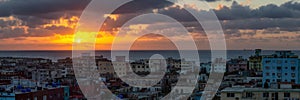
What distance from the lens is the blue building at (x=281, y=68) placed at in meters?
21.3

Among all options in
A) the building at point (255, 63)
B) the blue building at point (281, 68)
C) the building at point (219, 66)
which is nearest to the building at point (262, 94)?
the blue building at point (281, 68)

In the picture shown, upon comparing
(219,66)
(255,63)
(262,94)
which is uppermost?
(255,63)

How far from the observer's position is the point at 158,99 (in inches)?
632

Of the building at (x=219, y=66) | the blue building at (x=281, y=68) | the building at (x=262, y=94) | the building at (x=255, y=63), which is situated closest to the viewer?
the building at (x=262, y=94)

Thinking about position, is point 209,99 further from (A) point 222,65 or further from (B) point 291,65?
(A) point 222,65

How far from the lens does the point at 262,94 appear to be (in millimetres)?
11867

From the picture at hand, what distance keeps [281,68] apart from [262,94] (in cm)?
1022

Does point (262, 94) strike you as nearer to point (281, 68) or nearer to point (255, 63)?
point (281, 68)

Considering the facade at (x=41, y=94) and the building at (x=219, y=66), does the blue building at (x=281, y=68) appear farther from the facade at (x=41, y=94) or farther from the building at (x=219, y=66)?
the building at (x=219, y=66)

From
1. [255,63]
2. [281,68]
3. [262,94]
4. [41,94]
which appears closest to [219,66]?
[255,63]

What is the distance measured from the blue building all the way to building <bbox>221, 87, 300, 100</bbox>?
9.70 metres

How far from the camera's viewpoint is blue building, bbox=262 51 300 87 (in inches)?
838

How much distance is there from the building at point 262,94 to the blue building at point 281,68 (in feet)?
31.8

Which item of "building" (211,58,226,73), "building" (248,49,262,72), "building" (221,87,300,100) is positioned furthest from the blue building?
"building" (211,58,226,73)
